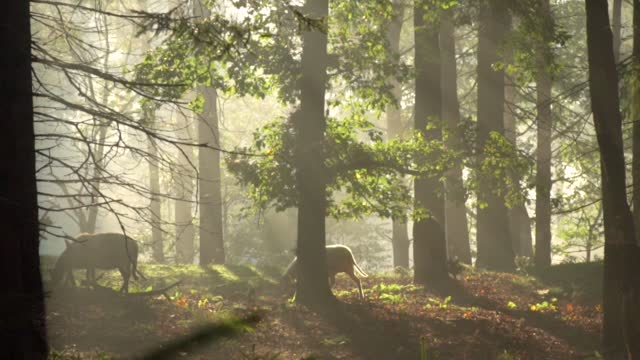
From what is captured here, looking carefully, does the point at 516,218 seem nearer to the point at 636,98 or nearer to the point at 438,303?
the point at 438,303

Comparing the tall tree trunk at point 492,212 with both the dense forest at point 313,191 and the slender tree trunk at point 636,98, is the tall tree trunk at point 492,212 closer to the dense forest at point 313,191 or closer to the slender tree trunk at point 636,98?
the dense forest at point 313,191

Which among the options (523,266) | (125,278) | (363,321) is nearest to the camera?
(363,321)

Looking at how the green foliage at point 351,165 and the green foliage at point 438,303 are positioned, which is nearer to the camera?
the green foliage at point 351,165

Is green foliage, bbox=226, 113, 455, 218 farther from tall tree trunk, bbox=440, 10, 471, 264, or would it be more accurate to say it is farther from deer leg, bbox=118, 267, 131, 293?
tall tree trunk, bbox=440, 10, 471, 264

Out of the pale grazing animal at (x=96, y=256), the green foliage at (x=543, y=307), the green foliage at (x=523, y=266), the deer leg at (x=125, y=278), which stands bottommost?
the green foliage at (x=543, y=307)

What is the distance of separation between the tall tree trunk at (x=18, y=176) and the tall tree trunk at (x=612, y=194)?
8.05m

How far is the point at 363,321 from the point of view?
12.6 m

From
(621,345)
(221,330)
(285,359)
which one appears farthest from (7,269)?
(621,345)

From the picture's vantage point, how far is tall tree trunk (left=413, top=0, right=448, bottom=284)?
57.0 ft

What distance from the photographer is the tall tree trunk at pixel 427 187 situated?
17359 mm

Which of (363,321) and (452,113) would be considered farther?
(452,113)

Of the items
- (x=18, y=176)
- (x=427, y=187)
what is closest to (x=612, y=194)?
(x=427, y=187)

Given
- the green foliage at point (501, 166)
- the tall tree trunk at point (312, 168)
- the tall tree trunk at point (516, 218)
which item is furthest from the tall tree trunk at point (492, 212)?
the tall tree trunk at point (312, 168)

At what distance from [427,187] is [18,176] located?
41.5 feet
